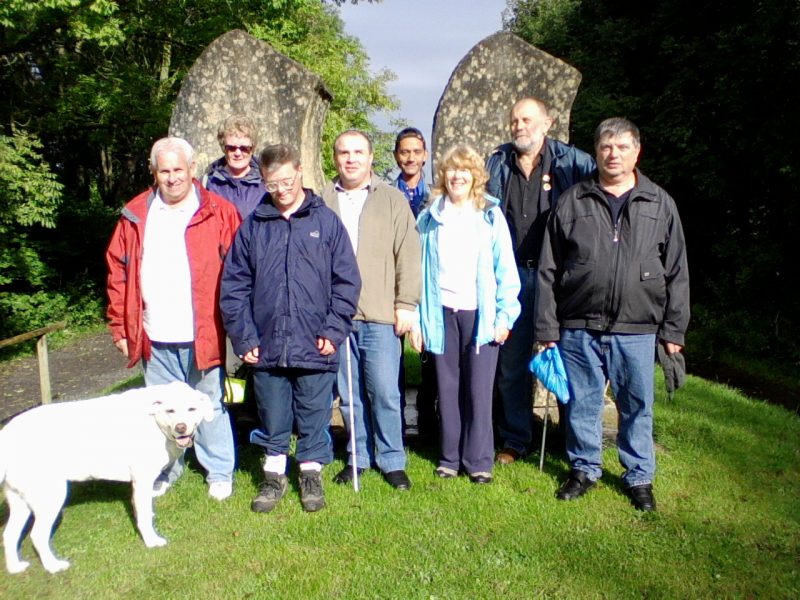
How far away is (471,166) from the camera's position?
407 cm

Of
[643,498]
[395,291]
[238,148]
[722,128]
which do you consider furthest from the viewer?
[722,128]

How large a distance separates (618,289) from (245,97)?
375 cm

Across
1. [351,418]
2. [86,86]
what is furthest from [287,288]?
[86,86]

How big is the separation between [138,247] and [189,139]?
229 cm

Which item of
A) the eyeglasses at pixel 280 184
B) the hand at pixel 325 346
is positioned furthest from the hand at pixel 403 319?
the eyeglasses at pixel 280 184

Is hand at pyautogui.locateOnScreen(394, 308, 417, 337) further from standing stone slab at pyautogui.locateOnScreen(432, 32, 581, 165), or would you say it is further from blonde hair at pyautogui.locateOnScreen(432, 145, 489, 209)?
standing stone slab at pyautogui.locateOnScreen(432, 32, 581, 165)

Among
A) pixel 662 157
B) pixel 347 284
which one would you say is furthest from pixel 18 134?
pixel 662 157

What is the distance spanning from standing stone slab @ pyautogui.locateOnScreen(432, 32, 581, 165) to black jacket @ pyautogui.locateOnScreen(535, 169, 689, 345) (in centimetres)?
204

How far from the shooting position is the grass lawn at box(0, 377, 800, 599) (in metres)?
3.35

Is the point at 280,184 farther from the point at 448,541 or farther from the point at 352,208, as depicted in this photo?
the point at 448,541

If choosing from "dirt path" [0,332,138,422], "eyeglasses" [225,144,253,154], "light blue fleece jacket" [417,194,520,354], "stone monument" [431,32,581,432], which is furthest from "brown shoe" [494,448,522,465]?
"dirt path" [0,332,138,422]

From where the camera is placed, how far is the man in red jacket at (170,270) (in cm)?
391

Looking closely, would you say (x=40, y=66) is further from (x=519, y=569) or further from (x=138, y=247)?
(x=519, y=569)

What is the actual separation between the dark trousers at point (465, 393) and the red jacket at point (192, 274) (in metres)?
1.37
